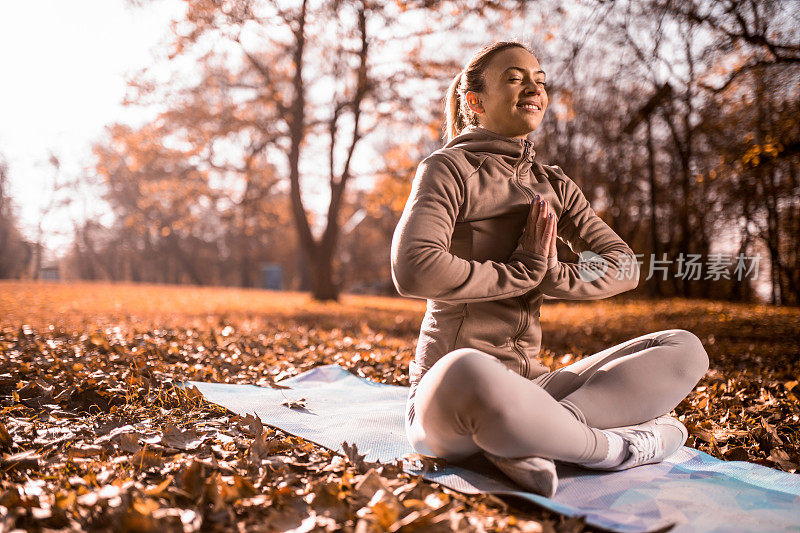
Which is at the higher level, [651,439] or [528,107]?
[528,107]

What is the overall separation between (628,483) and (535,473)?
1.34ft

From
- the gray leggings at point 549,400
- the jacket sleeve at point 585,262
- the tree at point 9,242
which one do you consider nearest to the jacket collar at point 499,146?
the jacket sleeve at point 585,262

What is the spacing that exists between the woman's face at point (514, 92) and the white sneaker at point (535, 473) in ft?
3.88

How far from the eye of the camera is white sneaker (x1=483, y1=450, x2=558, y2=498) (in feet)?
5.75

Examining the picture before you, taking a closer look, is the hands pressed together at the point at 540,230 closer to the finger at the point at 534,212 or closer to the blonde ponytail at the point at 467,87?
the finger at the point at 534,212

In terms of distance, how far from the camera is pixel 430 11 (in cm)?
981

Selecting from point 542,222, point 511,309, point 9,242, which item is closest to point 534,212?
point 542,222

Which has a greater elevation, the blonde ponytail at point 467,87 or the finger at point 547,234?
the blonde ponytail at point 467,87

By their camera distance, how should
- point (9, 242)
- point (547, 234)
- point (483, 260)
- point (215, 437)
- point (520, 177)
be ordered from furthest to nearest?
point (9, 242) → point (215, 437) → point (520, 177) → point (483, 260) → point (547, 234)

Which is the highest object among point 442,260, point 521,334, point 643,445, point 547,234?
point 547,234

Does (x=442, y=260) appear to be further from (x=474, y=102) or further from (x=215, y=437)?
(x=215, y=437)

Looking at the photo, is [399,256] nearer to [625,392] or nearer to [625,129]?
[625,392]

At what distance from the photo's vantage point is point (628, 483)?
195 cm

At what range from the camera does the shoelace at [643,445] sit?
2.01 meters
